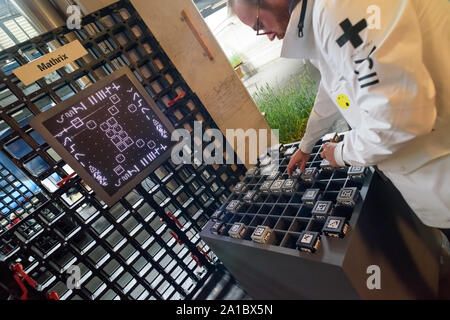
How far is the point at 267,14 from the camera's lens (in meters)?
1.06

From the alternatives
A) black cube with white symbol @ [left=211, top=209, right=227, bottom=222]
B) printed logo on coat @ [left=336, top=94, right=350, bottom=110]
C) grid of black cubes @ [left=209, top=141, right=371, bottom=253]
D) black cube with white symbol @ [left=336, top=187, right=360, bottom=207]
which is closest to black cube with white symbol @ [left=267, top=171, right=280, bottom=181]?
grid of black cubes @ [left=209, top=141, right=371, bottom=253]

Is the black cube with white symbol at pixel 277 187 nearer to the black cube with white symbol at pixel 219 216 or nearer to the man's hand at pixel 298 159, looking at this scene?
the man's hand at pixel 298 159

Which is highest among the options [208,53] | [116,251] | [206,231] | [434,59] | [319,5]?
[208,53]

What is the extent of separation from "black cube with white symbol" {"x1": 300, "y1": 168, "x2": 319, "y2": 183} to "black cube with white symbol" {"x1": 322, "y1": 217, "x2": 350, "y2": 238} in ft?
1.12

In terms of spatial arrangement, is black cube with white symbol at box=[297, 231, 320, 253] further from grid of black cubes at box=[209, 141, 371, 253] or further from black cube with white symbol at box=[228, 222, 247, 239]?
black cube with white symbol at box=[228, 222, 247, 239]

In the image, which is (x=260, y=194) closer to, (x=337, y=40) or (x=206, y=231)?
(x=206, y=231)

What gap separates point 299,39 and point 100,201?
1.81 meters

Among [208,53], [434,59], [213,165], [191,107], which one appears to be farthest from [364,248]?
[208,53]

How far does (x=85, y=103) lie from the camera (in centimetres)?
164

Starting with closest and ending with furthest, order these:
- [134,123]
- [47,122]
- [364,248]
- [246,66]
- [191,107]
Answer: [364,248], [47,122], [134,123], [191,107], [246,66]

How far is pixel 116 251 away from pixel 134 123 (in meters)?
0.92

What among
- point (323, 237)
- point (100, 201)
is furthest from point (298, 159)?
point (100, 201)

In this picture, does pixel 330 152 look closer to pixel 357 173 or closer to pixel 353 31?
pixel 357 173

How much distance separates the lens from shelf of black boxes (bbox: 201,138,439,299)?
1079 millimetres
